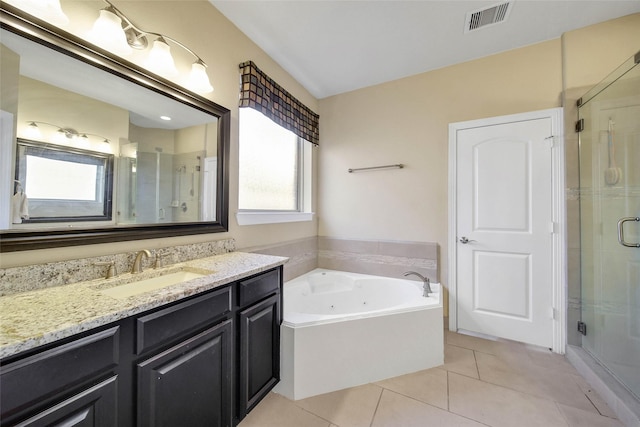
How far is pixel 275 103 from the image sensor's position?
220 centimetres

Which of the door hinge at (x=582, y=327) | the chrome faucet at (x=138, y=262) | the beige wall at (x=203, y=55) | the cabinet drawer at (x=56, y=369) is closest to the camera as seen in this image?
the cabinet drawer at (x=56, y=369)

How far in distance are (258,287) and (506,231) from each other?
2178 millimetres

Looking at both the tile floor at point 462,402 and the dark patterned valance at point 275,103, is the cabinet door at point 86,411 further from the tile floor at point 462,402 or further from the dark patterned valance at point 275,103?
the dark patterned valance at point 275,103

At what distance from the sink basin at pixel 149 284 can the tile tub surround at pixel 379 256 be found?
5.83 ft

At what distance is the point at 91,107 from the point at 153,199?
489mm

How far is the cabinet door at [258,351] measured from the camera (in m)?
1.30

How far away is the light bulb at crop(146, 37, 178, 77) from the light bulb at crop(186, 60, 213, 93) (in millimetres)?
158

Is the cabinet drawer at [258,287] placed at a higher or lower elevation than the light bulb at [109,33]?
lower

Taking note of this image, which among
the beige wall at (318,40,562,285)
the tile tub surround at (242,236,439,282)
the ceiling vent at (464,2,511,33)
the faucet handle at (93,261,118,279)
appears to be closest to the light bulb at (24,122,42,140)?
the faucet handle at (93,261,118,279)

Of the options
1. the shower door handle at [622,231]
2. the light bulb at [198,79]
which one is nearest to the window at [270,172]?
the light bulb at [198,79]

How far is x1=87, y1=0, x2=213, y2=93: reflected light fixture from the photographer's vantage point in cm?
112

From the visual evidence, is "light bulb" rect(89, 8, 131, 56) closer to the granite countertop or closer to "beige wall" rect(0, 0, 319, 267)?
"beige wall" rect(0, 0, 319, 267)

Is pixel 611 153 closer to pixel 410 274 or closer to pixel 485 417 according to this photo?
pixel 410 274

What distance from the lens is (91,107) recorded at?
112 centimetres
